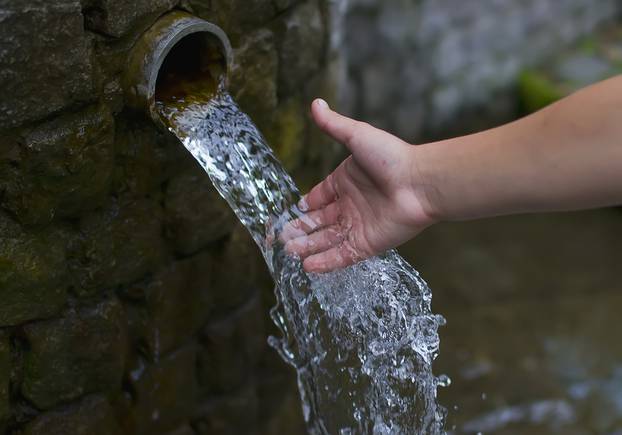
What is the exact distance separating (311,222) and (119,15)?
555 mm

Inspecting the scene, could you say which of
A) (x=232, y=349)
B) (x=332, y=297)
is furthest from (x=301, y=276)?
(x=232, y=349)

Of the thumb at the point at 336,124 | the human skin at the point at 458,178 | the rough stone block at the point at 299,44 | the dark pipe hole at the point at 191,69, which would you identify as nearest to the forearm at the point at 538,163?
the human skin at the point at 458,178

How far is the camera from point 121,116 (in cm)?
177

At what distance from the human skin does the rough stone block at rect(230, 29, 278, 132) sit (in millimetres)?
316

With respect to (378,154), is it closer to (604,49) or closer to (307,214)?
(307,214)

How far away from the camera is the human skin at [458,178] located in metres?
1.52

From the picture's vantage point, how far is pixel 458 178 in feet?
5.39

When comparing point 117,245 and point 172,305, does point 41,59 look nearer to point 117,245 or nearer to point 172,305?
point 117,245

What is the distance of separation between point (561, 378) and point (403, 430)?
3.02 feet

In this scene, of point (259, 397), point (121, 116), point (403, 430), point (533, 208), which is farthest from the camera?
point (259, 397)

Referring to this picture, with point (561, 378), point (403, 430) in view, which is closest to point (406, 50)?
point (561, 378)

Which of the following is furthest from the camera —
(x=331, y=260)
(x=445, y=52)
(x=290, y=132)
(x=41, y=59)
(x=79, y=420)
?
(x=445, y=52)

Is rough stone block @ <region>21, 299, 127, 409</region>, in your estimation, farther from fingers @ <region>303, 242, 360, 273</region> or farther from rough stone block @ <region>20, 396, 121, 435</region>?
fingers @ <region>303, 242, 360, 273</region>

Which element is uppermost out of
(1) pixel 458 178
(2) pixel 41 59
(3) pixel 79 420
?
(2) pixel 41 59
